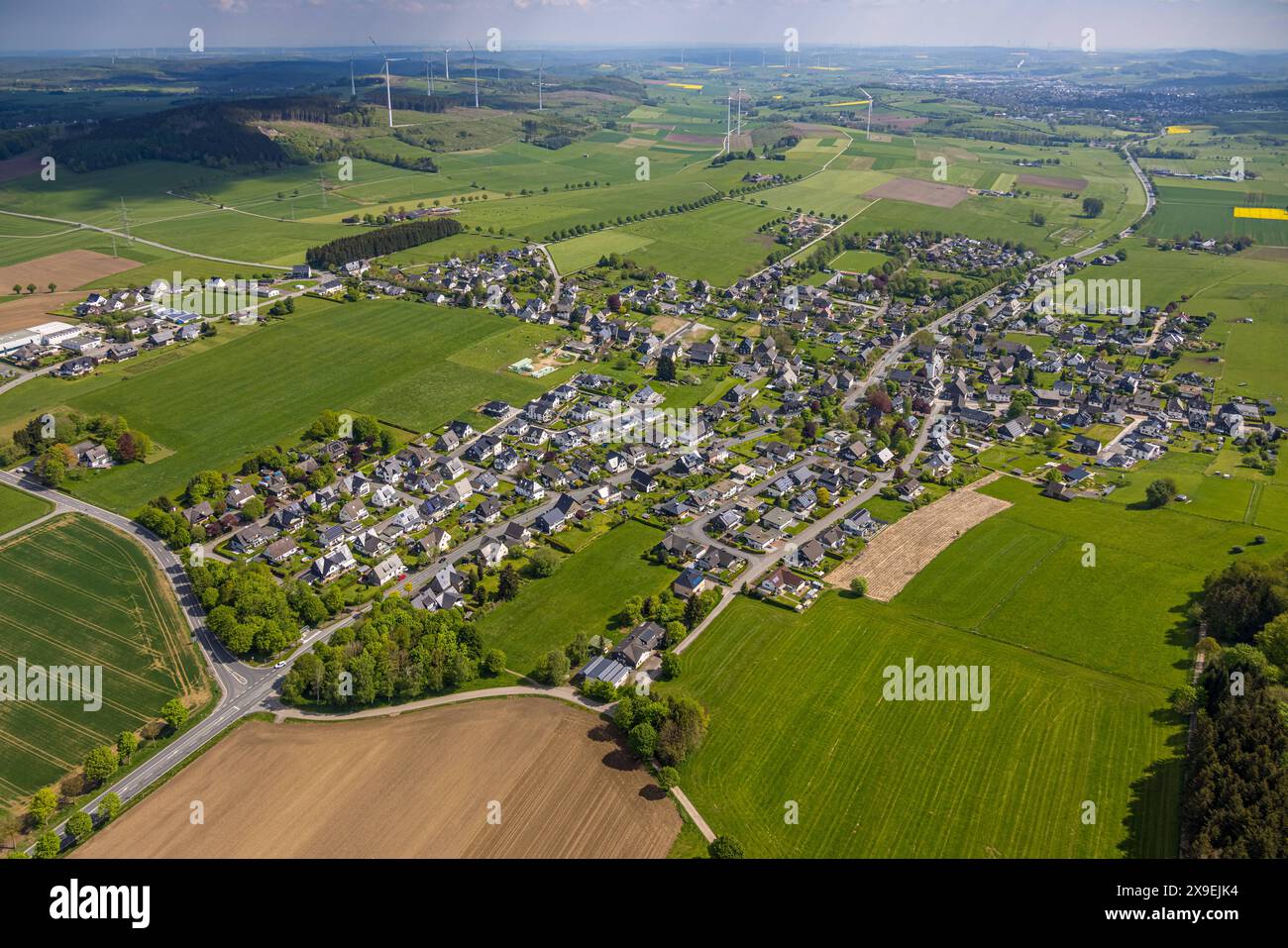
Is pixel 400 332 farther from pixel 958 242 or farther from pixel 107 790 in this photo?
pixel 958 242

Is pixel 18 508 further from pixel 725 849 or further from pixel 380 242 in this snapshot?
pixel 380 242

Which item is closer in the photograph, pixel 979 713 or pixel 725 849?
pixel 725 849

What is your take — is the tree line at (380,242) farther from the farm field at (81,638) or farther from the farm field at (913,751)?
the farm field at (913,751)

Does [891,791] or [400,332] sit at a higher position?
[400,332]

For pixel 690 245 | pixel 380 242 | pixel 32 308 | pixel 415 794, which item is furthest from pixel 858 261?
pixel 415 794

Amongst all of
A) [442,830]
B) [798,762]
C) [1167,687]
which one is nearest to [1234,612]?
[1167,687]
